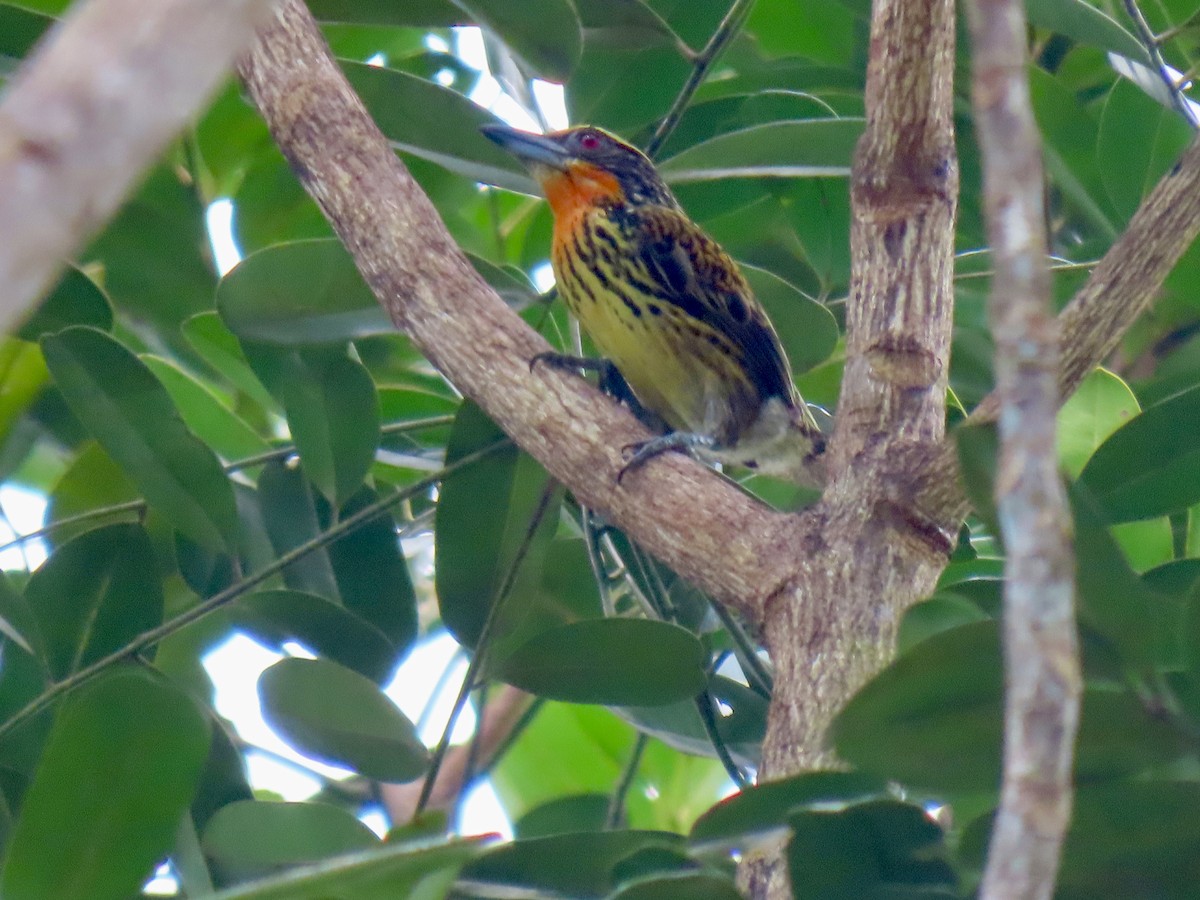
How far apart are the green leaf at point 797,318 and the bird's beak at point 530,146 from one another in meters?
0.54

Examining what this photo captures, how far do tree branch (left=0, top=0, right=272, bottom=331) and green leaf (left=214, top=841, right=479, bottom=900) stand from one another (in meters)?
0.55

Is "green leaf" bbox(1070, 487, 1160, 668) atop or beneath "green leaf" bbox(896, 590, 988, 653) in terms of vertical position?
beneath

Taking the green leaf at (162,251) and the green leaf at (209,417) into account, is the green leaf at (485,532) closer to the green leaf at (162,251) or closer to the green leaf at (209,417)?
the green leaf at (209,417)

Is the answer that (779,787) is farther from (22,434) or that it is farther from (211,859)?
(22,434)

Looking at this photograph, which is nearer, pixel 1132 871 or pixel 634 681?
pixel 1132 871

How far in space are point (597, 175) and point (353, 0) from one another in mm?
1362

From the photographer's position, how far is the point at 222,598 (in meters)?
2.30

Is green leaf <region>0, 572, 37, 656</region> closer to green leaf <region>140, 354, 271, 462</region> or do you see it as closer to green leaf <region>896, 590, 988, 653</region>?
green leaf <region>140, 354, 271, 462</region>

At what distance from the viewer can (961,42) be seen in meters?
2.97

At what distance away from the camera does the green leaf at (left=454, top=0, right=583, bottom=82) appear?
2.65m

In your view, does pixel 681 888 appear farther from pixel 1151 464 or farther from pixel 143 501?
pixel 143 501

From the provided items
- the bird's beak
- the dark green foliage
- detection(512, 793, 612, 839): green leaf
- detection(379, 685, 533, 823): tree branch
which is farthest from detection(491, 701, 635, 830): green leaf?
the bird's beak

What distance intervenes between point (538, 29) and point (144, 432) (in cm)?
100

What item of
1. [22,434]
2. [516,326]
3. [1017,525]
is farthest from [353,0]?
[1017,525]
